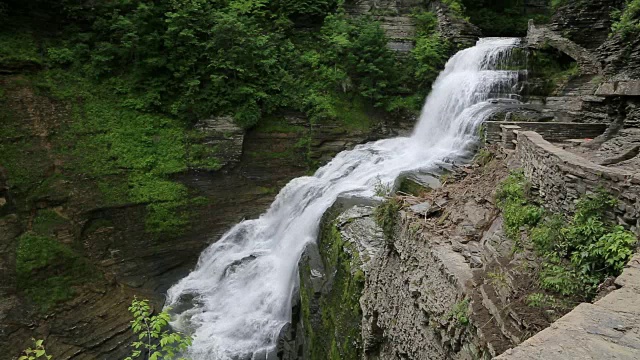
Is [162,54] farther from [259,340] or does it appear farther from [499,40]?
[499,40]

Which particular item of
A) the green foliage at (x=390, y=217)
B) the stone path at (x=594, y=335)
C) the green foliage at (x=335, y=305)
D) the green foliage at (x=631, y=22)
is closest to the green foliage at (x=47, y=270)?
the green foliage at (x=335, y=305)

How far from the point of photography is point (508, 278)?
145 inches

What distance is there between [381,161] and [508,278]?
27.1ft

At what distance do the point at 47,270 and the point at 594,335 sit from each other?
12402 millimetres

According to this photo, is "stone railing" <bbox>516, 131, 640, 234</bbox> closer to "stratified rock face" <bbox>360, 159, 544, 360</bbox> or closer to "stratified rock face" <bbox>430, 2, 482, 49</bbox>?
"stratified rock face" <bbox>360, 159, 544, 360</bbox>

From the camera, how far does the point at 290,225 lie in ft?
34.7

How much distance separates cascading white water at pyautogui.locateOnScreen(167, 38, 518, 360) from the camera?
30.5 feet

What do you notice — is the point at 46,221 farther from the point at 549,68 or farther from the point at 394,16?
the point at 549,68

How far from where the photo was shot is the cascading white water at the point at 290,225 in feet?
30.5

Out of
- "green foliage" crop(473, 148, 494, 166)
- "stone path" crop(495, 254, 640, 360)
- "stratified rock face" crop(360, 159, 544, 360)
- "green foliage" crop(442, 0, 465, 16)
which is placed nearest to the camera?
"stone path" crop(495, 254, 640, 360)

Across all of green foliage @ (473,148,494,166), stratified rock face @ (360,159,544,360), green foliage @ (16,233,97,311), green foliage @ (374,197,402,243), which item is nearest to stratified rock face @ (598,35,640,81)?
green foliage @ (473,148,494,166)

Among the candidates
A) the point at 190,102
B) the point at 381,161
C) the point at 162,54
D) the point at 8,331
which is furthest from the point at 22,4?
the point at 381,161

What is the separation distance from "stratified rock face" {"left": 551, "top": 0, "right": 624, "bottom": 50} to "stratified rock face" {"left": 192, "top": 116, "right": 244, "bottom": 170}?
416 inches

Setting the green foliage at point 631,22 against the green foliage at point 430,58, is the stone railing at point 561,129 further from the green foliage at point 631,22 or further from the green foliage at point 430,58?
the green foliage at point 430,58
